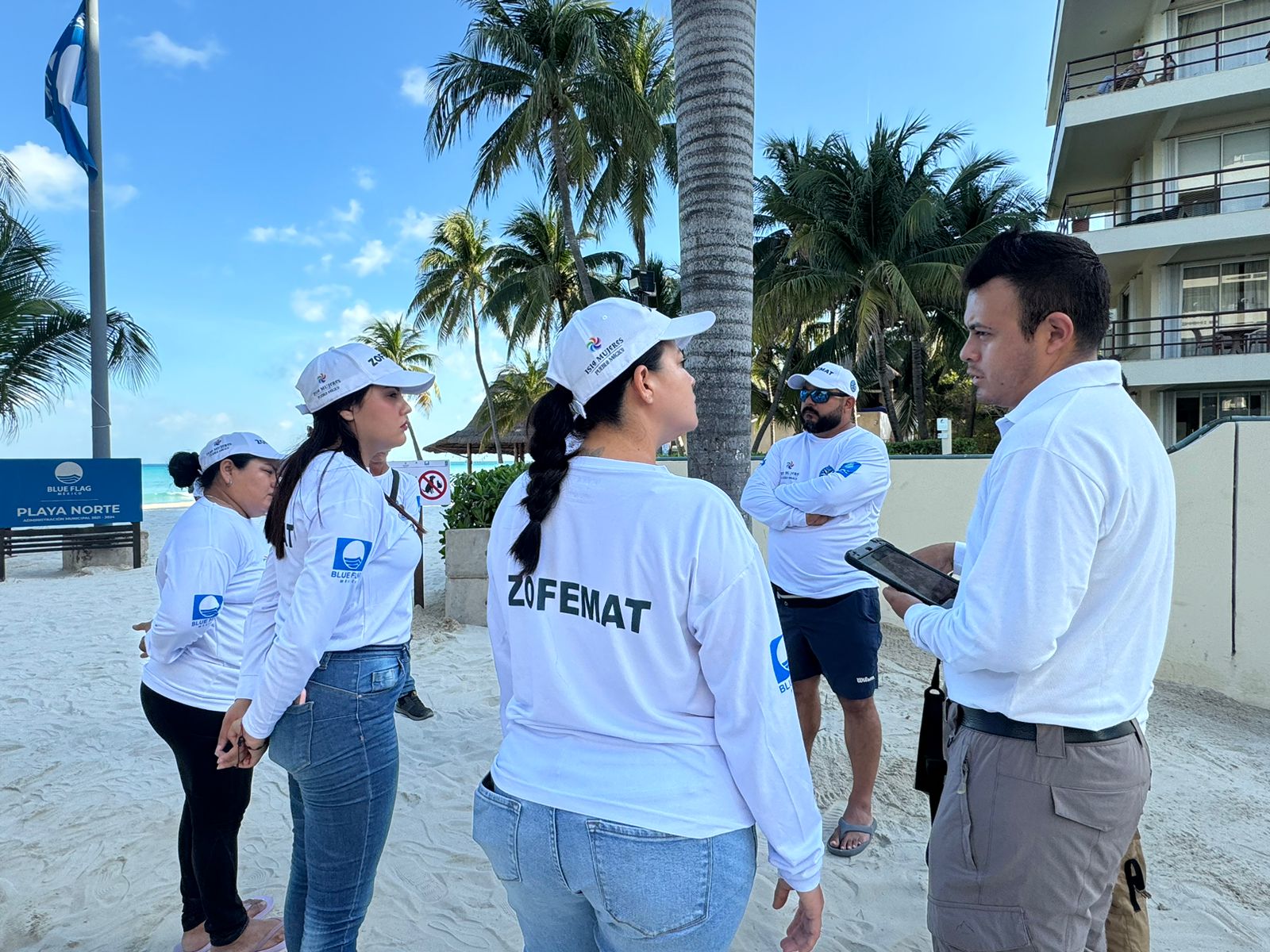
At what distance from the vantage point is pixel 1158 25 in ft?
59.5

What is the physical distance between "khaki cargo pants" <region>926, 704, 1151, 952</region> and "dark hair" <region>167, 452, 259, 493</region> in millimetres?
2576

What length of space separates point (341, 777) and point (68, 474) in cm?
1379

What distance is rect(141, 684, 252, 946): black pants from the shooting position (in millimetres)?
2574

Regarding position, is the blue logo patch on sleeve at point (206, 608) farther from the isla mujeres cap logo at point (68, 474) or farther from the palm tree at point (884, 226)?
the palm tree at point (884, 226)

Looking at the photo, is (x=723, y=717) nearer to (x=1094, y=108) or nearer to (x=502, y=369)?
(x=1094, y=108)

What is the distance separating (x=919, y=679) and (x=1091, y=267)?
5.74m

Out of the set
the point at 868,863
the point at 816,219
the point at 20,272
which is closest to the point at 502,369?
the point at 816,219

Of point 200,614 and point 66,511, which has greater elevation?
point 200,614

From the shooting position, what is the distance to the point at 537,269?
2581 centimetres

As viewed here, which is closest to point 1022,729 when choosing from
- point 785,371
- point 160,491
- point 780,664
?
point 780,664

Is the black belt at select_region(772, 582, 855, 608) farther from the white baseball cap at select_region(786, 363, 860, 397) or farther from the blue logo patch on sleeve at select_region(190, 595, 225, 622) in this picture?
the blue logo patch on sleeve at select_region(190, 595, 225, 622)

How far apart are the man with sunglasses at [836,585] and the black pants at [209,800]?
2.35 metres

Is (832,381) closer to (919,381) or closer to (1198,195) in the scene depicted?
(1198,195)

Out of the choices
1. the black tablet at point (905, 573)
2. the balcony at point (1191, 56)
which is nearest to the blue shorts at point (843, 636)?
the black tablet at point (905, 573)
